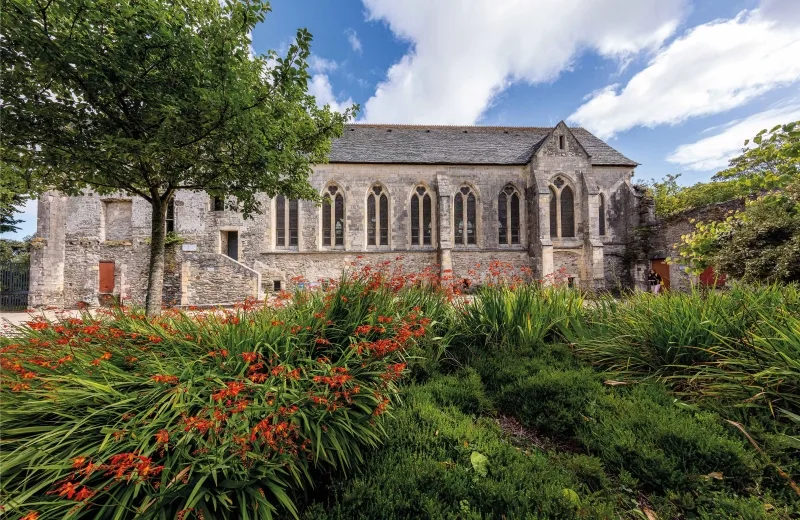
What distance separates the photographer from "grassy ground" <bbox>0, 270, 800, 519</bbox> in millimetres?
1729

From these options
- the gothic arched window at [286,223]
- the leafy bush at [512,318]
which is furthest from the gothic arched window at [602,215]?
the gothic arched window at [286,223]

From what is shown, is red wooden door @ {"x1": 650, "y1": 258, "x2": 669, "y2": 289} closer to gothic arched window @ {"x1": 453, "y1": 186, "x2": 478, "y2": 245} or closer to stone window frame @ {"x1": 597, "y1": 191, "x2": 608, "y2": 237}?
stone window frame @ {"x1": 597, "y1": 191, "x2": 608, "y2": 237}

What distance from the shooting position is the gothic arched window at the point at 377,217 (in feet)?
57.2

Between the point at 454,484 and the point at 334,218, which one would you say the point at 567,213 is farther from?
the point at 454,484

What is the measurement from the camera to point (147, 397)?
2.08 meters

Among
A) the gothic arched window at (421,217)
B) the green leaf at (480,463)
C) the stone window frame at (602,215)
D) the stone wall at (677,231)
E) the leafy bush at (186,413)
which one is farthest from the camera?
the stone window frame at (602,215)

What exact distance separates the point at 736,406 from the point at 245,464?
401cm

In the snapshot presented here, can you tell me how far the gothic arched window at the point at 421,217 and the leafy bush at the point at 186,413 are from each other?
47.9 ft

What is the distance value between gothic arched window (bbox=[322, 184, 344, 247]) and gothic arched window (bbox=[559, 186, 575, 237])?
45.2 feet

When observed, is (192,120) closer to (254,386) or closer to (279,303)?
(279,303)

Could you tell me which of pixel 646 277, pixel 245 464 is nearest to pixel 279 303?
Answer: pixel 245 464

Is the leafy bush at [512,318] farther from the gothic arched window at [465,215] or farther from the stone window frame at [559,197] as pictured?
the stone window frame at [559,197]

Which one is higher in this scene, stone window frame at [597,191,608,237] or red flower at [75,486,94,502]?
stone window frame at [597,191,608,237]

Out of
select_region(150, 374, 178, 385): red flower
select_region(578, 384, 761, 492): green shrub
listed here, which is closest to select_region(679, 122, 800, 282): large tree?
select_region(578, 384, 761, 492): green shrub
